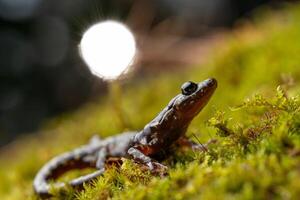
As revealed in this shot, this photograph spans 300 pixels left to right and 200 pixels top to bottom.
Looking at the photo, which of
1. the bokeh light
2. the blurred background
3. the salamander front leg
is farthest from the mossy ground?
the blurred background

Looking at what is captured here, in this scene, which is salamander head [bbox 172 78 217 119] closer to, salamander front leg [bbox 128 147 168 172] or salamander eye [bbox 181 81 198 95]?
salamander eye [bbox 181 81 198 95]

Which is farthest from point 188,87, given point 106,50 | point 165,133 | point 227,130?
point 106,50

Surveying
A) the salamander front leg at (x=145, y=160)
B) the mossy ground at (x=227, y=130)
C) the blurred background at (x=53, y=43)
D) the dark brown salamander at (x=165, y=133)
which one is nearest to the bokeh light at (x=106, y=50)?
the mossy ground at (x=227, y=130)

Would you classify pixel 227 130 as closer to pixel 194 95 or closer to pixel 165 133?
pixel 194 95

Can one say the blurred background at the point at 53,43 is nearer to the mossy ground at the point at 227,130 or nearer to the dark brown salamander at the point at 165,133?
the mossy ground at the point at 227,130

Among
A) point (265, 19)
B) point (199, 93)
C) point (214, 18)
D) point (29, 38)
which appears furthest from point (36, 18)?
point (199, 93)
